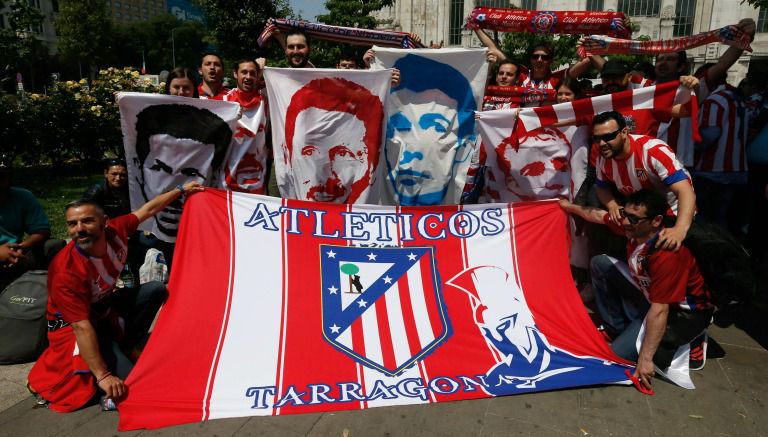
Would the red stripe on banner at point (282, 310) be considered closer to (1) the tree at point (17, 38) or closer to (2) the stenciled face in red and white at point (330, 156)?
(2) the stenciled face in red and white at point (330, 156)

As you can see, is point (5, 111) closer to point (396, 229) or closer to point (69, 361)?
point (69, 361)

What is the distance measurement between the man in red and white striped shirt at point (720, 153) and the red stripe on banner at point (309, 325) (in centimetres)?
378

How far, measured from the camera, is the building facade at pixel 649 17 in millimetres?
30498

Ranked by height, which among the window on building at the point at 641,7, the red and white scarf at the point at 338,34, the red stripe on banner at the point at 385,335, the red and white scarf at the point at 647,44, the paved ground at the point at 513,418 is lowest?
the paved ground at the point at 513,418

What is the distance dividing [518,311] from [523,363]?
1.46 feet

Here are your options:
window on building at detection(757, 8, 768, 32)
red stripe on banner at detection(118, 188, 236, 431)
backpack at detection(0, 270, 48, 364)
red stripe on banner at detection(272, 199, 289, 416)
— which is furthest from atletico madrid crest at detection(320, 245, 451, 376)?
window on building at detection(757, 8, 768, 32)

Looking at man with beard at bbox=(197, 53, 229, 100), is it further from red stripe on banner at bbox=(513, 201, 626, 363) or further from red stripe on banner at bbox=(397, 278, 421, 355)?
red stripe on banner at bbox=(513, 201, 626, 363)

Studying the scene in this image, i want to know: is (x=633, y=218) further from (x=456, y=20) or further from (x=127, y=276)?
(x=456, y=20)

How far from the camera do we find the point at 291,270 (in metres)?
3.62

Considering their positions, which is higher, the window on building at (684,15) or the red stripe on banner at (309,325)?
the window on building at (684,15)

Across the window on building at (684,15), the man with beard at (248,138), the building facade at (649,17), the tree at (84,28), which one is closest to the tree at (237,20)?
the building facade at (649,17)

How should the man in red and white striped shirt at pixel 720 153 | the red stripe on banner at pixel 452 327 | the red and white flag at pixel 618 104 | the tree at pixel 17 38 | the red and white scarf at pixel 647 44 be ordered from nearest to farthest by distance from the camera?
the red stripe on banner at pixel 452 327
the red and white flag at pixel 618 104
the red and white scarf at pixel 647 44
the man in red and white striped shirt at pixel 720 153
the tree at pixel 17 38

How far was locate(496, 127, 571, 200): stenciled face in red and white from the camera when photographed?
4.53 m

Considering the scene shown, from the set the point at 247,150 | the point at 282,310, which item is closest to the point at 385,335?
the point at 282,310
